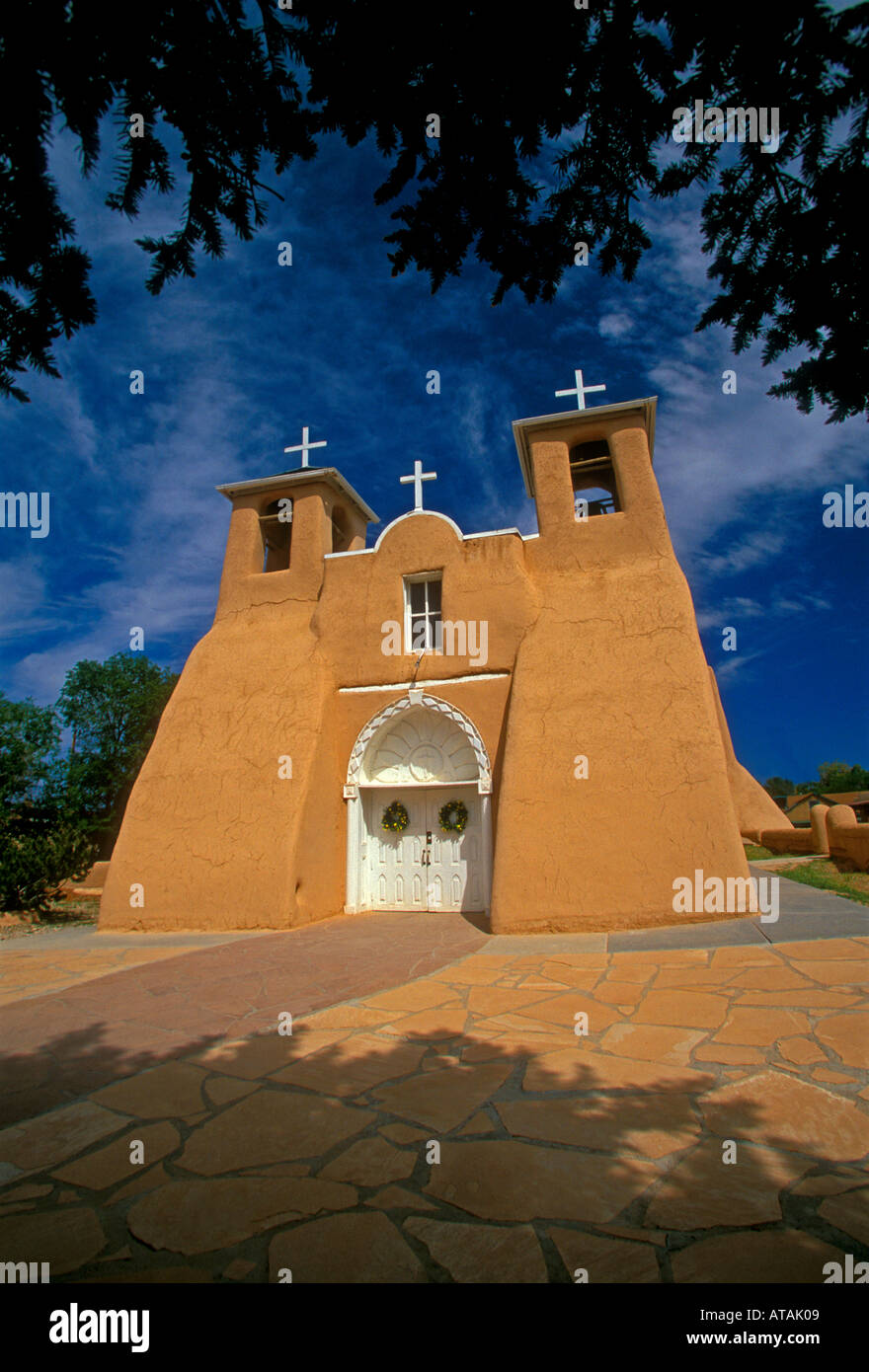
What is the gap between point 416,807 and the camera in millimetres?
11203

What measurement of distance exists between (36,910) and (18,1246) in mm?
12242

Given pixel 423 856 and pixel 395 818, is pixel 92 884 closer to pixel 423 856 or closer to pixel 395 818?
pixel 395 818

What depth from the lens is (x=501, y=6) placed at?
2.27m

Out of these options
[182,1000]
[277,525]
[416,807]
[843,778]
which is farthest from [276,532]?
[843,778]

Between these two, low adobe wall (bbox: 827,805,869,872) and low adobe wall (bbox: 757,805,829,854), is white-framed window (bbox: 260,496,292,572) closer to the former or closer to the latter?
low adobe wall (bbox: 827,805,869,872)

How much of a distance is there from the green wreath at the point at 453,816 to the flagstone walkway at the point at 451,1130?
17.3 ft

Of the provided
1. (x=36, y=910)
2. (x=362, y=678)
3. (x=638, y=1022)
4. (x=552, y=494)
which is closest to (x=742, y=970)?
(x=638, y=1022)

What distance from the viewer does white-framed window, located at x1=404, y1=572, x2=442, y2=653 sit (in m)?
11.4

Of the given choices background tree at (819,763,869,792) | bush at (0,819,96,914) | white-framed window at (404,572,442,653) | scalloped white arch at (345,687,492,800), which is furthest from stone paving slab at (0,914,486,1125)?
background tree at (819,763,869,792)

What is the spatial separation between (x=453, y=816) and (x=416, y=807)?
28.8 inches

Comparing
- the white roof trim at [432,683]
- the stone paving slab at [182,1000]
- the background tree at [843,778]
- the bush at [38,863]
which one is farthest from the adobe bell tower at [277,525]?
the background tree at [843,778]

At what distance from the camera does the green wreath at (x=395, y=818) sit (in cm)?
1114

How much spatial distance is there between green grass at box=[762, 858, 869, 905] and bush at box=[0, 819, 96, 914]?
13.3 m
